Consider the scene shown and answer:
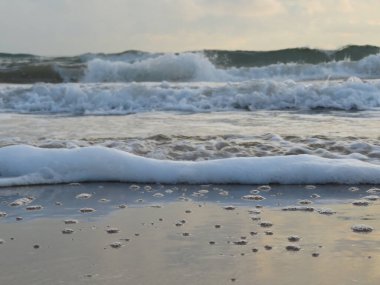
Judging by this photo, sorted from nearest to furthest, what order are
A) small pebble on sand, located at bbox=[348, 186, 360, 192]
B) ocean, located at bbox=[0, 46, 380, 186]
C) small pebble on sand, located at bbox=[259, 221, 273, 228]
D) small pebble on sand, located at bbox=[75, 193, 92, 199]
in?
small pebble on sand, located at bbox=[259, 221, 273, 228], small pebble on sand, located at bbox=[75, 193, 92, 199], small pebble on sand, located at bbox=[348, 186, 360, 192], ocean, located at bbox=[0, 46, 380, 186]

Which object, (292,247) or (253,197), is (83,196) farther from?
(292,247)

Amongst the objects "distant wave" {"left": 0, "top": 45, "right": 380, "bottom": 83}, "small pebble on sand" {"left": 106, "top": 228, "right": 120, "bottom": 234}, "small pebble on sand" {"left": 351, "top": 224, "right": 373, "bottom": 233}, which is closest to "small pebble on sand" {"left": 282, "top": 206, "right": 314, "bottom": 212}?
"small pebble on sand" {"left": 351, "top": 224, "right": 373, "bottom": 233}

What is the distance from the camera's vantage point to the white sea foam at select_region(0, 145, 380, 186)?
4715 millimetres

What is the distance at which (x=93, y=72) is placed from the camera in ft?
64.5

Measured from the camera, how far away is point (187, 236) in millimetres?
3307

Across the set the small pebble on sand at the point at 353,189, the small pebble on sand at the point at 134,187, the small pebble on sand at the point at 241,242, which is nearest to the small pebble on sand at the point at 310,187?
the small pebble on sand at the point at 353,189

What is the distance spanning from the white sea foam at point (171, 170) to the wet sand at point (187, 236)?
0.16 metres

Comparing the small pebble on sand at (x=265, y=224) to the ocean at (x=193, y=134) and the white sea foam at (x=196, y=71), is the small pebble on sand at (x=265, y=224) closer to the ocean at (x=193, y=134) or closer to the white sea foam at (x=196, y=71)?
the ocean at (x=193, y=134)

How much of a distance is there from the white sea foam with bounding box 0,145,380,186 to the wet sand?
0.16 meters

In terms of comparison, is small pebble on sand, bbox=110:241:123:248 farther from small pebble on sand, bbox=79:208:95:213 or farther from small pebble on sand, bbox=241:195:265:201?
small pebble on sand, bbox=241:195:265:201

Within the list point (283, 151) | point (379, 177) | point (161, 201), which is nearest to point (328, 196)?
point (379, 177)

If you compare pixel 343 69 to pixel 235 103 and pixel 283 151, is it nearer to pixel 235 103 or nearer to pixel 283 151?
pixel 235 103

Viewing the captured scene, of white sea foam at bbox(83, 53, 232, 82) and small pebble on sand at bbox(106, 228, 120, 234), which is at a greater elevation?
white sea foam at bbox(83, 53, 232, 82)

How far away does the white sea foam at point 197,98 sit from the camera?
11.4 metres
